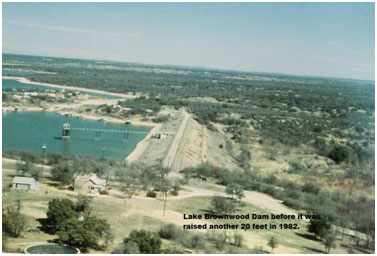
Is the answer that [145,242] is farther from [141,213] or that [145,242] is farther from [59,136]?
[59,136]

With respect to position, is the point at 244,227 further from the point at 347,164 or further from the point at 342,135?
the point at 342,135

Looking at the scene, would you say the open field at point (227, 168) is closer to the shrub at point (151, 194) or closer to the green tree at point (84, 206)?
the shrub at point (151, 194)

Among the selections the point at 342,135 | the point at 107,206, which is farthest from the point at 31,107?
the point at 107,206

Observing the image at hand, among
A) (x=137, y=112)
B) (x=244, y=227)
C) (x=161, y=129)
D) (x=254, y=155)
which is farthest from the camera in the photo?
(x=137, y=112)

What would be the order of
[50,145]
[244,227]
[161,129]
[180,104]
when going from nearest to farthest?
[244,227]
[50,145]
[161,129]
[180,104]

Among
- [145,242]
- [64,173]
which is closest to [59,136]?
[64,173]

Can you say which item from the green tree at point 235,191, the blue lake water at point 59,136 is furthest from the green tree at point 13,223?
the blue lake water at point 59,136
